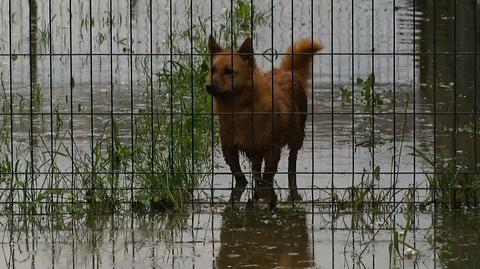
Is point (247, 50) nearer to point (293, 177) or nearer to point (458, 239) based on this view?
point (293, 177)

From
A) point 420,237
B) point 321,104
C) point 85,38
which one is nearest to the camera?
point 420,237

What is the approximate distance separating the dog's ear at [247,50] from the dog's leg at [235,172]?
2.31 ft

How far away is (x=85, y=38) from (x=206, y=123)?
654 cm

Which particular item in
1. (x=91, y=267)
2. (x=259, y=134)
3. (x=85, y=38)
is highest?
(x=85, y=38)

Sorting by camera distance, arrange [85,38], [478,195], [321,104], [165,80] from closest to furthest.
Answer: [478,195], [165,80], [321,104], [85,38]

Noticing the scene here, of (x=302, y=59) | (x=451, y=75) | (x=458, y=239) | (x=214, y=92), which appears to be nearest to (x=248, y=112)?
(x=214, y=92)

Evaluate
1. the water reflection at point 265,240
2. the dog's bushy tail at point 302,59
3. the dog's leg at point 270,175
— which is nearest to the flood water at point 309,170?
the water reflection at point 265,240

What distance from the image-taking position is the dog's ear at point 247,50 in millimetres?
9984

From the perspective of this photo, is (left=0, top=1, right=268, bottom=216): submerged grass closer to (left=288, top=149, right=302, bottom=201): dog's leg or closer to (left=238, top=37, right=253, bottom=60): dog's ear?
(left=238, top=37, right=253, bottom=60): dog's ear

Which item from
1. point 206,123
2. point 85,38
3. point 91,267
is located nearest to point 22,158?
point 206,123

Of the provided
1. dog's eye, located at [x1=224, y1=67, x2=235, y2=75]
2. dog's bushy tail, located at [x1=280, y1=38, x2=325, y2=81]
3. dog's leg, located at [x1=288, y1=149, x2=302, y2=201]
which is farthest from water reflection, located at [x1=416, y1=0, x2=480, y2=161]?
dog's eye, located at [x1=224, y1=67, x2=235, y2=75]

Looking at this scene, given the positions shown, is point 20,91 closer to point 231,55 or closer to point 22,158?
point 22,158

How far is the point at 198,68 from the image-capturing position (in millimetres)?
12781

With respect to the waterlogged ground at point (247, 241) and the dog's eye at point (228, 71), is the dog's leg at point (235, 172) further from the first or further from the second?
the dog's eye at point (228, 71)
